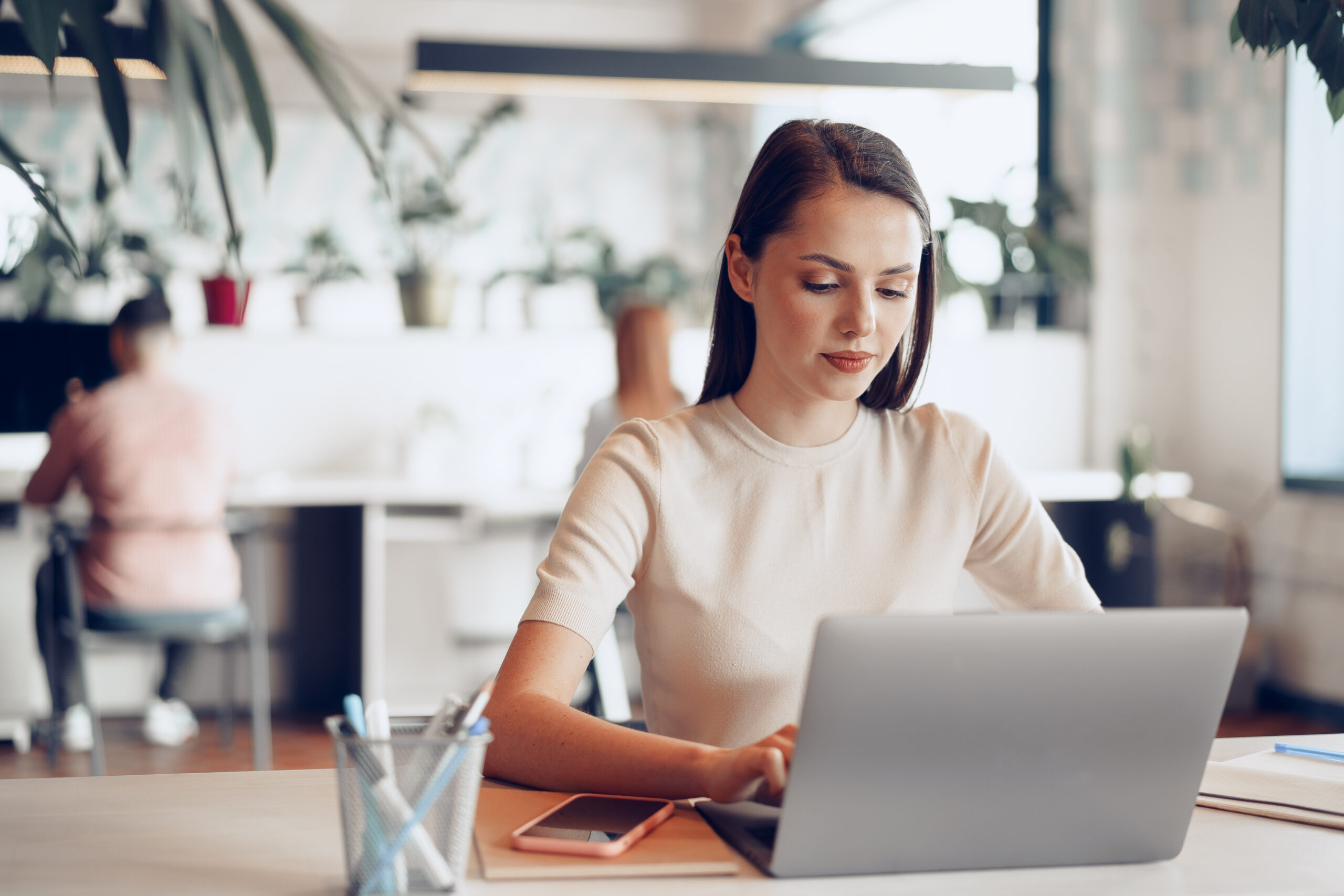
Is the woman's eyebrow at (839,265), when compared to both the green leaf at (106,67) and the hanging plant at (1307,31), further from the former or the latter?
the green leaf at (106,67)

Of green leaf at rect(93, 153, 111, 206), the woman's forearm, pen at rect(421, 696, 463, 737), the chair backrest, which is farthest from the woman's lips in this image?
the chair backrest

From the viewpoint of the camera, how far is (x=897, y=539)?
1.34m

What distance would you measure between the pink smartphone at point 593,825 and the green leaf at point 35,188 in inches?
22.4

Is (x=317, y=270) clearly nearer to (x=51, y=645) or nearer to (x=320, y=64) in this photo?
(x=51, y=645)

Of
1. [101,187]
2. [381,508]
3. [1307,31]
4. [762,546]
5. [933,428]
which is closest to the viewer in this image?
[1307,31]

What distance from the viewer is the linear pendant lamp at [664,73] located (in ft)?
12.2

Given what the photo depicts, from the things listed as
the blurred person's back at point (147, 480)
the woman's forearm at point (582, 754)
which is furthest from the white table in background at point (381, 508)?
the woman's forearm at point (582, 754)

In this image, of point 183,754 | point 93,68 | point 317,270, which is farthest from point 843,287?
point 317,270

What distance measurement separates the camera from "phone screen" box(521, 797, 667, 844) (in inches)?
36.9

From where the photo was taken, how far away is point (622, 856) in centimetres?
90

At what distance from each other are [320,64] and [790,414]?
58cm

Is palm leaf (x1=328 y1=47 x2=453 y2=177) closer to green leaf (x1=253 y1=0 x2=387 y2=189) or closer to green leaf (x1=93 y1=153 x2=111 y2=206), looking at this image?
green leaf (x1=253 y1=0 x2=387 y2=189)

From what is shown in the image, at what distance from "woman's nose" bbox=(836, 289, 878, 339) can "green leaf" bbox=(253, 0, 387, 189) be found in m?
0.43

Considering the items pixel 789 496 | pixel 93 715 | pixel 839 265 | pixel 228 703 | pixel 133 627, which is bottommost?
pixel 228 703
